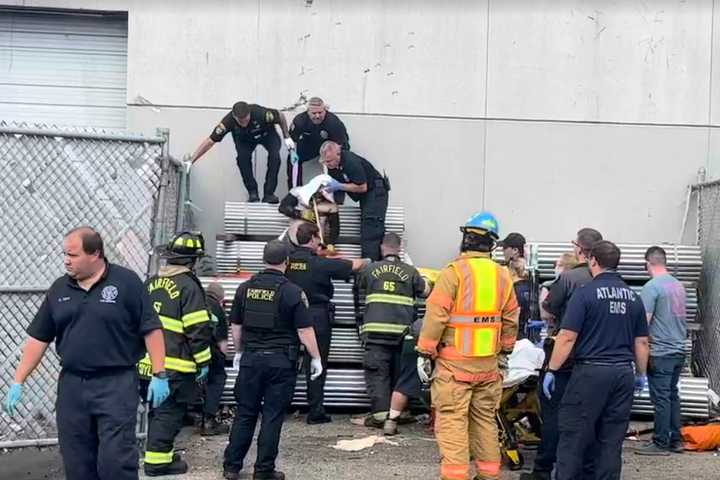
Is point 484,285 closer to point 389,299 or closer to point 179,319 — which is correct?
point 179,319

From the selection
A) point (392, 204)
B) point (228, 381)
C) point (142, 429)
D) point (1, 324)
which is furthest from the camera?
point (392, 204)

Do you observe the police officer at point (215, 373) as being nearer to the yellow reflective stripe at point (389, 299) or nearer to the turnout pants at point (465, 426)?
the yellow reflective stripe at point (389, 299)

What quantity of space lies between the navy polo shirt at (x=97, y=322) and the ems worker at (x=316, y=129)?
5.47 meters

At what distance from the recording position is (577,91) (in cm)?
1151

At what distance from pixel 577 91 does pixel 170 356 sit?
702 cm

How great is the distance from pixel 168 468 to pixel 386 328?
275 centimetres

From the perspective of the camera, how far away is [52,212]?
7371mm

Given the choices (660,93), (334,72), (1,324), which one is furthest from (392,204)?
(1,324)

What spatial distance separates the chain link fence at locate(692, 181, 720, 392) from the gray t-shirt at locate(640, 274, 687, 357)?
1.89 meters

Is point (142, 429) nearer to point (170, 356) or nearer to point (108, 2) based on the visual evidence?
point (170, 356)

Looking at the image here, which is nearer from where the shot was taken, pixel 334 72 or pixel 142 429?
pixel 142 429

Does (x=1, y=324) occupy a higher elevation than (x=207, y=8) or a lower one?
lower

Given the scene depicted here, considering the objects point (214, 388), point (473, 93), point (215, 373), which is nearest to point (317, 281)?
point (215, 373)

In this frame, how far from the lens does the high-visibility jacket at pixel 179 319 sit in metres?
6.96
